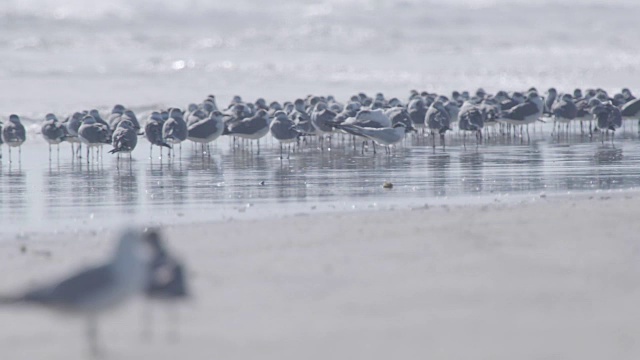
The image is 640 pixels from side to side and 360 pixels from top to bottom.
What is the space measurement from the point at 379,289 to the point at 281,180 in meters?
8.32

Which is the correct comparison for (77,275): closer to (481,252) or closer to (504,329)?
(504,329)

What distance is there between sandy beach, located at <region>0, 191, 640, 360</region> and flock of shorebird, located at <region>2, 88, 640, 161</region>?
32.7 feet

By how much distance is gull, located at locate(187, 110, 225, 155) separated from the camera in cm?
2256

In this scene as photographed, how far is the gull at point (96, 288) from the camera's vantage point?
621 cm

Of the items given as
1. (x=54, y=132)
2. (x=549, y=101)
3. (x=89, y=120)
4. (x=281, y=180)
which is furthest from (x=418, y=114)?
(x=281, y=180)

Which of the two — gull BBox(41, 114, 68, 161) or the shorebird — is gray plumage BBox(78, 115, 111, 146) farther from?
the shorebird

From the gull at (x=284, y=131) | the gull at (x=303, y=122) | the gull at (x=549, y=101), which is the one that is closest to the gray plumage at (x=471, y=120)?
the gull at (x=303, y=122)

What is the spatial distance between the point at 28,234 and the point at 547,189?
20.9 ft

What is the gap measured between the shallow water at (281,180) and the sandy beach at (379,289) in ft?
5.11

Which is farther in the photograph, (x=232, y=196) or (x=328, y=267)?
(x=232, y=196)

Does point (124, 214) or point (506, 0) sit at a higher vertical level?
point (506, 0)

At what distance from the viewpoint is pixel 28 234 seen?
11.4 meters

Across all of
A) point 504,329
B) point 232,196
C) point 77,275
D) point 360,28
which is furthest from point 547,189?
point 360,28

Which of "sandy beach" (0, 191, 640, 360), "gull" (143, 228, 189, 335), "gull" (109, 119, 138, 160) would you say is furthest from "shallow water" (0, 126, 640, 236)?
"gull" (143, 228, 189, 335)
